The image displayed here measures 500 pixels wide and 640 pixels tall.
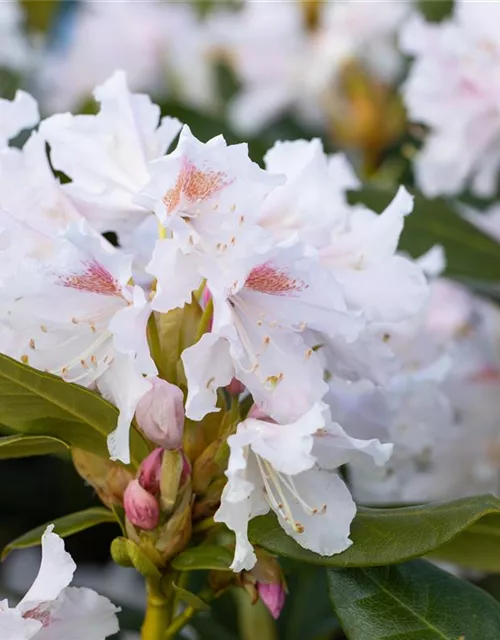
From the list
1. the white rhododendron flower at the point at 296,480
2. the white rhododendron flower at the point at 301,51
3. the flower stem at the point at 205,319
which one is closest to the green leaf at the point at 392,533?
the white rhododendron flower at the point at 296,480

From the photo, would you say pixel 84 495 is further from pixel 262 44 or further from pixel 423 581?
pixel 262 44

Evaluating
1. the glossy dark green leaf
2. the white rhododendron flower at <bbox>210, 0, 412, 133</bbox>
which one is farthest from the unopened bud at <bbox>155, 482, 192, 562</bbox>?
the white rhododendron flower at <bbox>210, 0, 412, 133</bbox>

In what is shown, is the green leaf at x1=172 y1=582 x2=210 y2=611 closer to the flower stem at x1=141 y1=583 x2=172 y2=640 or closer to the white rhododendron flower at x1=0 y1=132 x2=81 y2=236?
the flower stem at x1=141 y1=583 x2=172 y2=640

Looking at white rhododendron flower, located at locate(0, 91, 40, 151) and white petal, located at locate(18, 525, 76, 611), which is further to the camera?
white rhododendron flower, located at locate(0, 91, 40, 151)

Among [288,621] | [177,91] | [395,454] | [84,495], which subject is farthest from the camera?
Result: [177,91]

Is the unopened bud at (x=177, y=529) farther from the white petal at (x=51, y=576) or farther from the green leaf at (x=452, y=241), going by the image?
the green leaf at (x=452, y=241)

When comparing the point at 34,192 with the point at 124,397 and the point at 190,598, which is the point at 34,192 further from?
the point at 190,598

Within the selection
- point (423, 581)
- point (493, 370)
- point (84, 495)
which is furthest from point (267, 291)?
point (84, 495)
